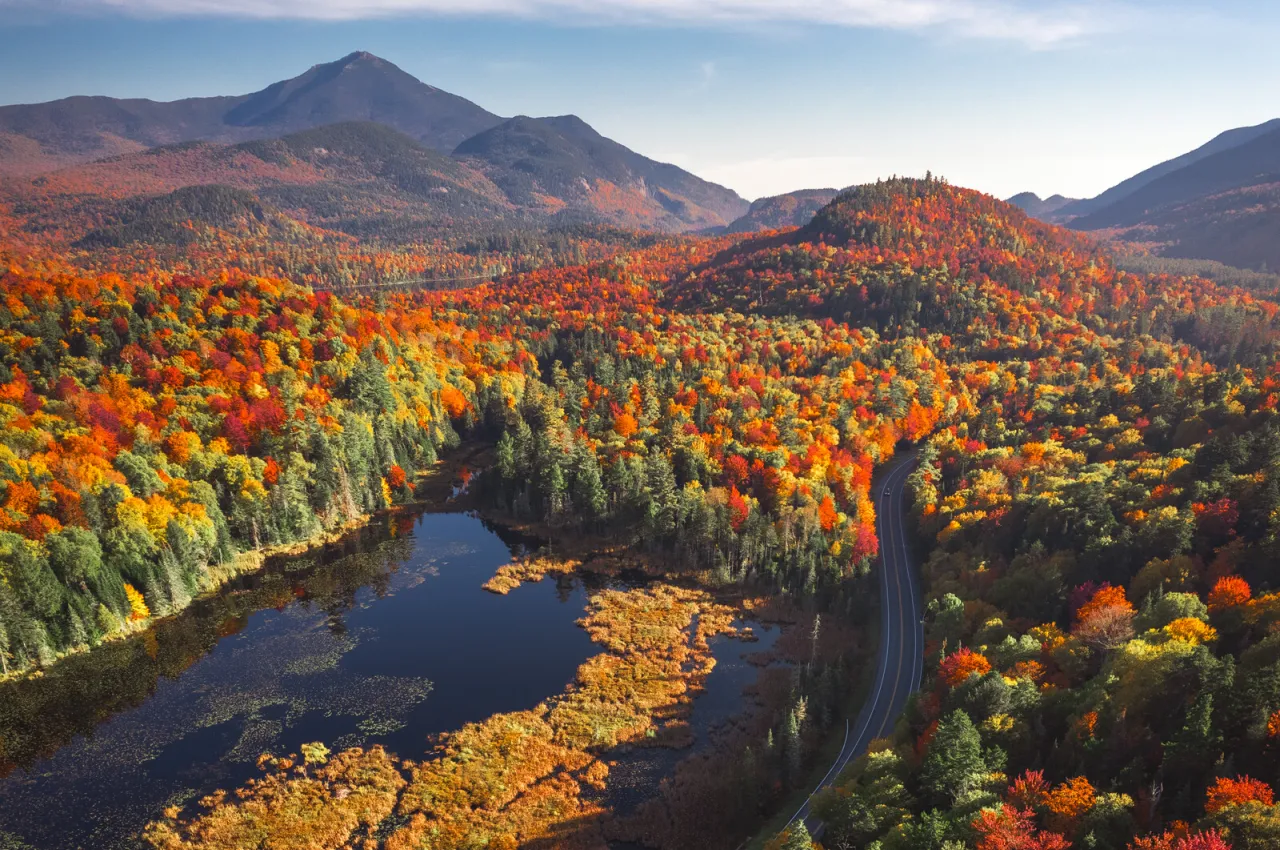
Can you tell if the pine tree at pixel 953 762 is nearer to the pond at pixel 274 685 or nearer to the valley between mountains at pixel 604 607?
the valley between mountains at pixel 604 607

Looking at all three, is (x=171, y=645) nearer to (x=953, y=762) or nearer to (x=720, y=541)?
(x=720, y=541)

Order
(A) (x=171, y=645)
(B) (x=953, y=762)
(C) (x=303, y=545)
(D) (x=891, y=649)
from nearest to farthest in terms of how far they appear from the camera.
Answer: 1. (B) (x=953, y=762)
2. (D) (x=891, y=649)
3. (A) (x=171, y=645)
4. (C) (x=303, y=545)

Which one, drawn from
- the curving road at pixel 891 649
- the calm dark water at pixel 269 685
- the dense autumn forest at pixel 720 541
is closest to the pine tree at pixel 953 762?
the dense autumn forest at pixel 720 541

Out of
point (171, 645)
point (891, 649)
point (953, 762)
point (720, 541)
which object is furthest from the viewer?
point (720, 541)

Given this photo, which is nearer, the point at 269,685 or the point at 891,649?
the point at 269,685

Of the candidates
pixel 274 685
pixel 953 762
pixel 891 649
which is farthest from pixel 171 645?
pixel 891 649

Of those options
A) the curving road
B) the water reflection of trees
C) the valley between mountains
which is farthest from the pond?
the curving road
